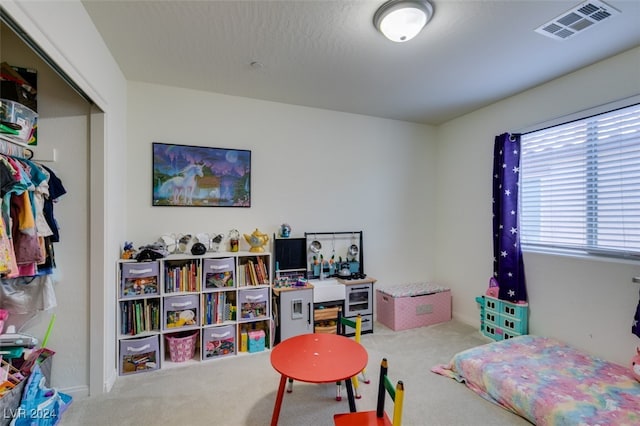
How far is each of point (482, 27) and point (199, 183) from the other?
2707 millimetres

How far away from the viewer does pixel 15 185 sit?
1.53 meters

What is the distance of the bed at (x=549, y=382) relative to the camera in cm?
170

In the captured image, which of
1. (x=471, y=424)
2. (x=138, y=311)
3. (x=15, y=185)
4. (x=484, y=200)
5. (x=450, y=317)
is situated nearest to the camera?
(x=15, y=185)

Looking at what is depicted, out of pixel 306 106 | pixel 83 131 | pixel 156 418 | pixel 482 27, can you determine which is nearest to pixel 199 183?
pixel 83 131

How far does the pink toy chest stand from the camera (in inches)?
129

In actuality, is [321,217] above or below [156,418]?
above

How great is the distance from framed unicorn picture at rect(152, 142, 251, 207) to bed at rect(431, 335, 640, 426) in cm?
256

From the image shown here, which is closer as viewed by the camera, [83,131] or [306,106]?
[83,131]

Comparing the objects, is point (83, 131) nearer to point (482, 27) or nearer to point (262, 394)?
point (262, 394)

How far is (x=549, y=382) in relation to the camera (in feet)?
6.49

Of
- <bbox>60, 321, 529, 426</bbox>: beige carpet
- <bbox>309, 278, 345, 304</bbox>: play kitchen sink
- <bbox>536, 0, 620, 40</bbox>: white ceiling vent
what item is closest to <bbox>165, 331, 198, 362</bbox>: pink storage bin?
<bbox>60, 321, 529, 426</bbox>: beige carpet

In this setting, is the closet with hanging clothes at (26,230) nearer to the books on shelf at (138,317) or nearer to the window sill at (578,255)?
the books on shelf at (138,317)

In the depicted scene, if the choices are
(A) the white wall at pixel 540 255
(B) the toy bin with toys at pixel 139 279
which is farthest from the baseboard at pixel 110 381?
(A) the white wall at pixel 540 255

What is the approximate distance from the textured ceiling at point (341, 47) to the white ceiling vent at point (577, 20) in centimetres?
5
